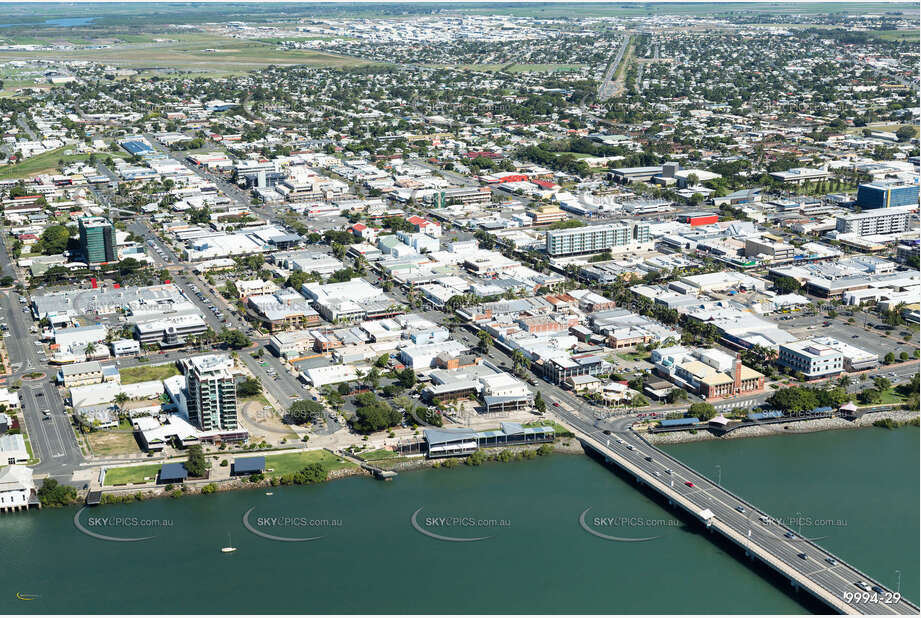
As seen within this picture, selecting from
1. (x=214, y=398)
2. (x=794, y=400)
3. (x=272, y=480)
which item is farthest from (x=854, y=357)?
(x=214, y=398)

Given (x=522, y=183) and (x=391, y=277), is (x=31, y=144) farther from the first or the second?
(x=391, y=277)

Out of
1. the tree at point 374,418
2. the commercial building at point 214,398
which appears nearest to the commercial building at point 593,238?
the tree at point 374,418

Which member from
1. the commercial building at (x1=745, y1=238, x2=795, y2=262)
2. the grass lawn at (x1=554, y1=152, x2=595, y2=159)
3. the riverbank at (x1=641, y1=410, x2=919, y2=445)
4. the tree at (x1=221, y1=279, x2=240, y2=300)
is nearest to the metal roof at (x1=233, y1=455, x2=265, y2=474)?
the riverbank at (x1=641, y1=410, x2=919, y2=445)

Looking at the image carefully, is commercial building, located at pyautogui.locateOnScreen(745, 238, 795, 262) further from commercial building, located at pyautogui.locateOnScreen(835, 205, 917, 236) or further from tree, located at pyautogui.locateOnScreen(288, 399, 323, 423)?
tree, located at pyautogui.locateOnScreen(288, 399, 323, 423)

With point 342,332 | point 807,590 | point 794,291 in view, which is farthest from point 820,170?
point 807,590

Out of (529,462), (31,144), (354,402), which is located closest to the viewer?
(529,462)
